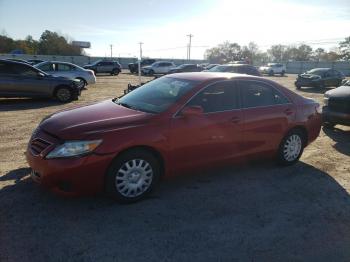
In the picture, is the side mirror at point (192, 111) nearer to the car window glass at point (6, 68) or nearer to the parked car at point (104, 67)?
the car window glass at point (6, 68)

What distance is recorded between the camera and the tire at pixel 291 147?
19.2ft

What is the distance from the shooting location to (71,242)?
3449 millimetres

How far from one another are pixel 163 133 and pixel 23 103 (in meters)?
10.2

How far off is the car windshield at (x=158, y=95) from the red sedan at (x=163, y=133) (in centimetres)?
2

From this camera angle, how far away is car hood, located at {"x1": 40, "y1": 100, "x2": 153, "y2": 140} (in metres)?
4.02

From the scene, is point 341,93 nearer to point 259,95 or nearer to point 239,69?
point 259,95

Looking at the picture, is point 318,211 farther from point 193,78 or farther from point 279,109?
point 193,78

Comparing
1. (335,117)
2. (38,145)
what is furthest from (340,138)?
(38,145)

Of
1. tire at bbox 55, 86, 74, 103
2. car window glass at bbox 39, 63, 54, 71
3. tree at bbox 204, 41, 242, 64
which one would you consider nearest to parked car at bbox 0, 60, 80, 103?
tire at bbox 55, 86, 74, 103

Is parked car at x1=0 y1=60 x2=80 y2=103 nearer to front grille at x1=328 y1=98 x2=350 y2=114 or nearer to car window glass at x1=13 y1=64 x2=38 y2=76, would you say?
car window glass at x1=13 y1=64 x2=38 y2=76

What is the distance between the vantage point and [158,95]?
5.05m

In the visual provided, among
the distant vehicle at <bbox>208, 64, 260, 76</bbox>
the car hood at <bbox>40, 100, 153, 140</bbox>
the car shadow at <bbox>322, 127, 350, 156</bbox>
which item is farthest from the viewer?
the distant vehicle at <bbox>208, 64, 260, 76</bbox>

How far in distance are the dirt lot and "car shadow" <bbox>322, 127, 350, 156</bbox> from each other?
5.75 ft

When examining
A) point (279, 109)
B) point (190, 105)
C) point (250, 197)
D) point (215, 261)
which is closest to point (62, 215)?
point (215, 261)
